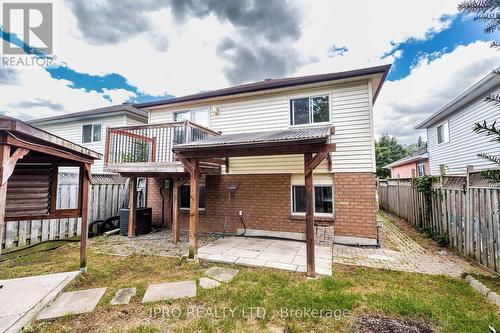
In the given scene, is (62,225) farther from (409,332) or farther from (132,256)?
(409,332)

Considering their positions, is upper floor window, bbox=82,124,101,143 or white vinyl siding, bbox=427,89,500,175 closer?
white vinyl siding, bbox=427,89,500,175

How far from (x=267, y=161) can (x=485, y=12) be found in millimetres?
6048

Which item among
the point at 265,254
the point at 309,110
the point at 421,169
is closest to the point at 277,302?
the point at 265,254

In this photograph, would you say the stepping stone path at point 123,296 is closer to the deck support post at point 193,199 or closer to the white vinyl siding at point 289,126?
the deck support post at point 193,199

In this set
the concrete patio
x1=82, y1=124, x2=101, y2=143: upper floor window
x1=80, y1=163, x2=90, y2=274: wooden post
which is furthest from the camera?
x1=82, y1=124, x2=101, y2=143: upper floor window

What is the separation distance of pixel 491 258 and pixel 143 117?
14827mm

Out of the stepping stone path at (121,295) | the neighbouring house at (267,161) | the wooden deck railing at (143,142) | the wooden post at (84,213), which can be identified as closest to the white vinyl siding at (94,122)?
the neighbouring house at (267,161)

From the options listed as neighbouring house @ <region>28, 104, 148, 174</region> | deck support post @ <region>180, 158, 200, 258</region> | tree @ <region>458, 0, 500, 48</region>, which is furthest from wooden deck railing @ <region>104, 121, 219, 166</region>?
tree @ <region>458, 0, 500, 48</region>

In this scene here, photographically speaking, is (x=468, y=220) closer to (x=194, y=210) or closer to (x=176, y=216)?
(x=194, y=210)

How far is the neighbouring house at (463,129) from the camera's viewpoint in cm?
887

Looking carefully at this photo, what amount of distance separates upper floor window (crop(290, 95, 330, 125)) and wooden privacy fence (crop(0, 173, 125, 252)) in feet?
25.1

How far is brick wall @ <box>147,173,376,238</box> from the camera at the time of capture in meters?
6.66

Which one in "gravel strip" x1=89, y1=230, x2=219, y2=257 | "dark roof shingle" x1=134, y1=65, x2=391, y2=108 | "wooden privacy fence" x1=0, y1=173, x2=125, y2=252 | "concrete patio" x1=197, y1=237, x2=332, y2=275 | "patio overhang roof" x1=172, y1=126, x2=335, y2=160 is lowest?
"gravel strip" x1=89, y1=230, x2=219, y2=257

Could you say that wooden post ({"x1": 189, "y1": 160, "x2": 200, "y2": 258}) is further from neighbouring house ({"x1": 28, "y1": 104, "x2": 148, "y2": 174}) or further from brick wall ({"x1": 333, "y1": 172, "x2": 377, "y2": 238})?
neighbouring house ({"x1": 28, "y1": 104, "x2": 148, "y2": 174})
